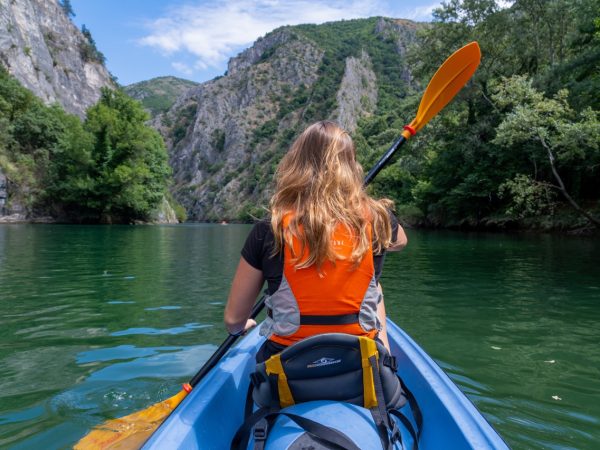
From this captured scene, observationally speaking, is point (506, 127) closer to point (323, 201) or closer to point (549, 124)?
point (549, 124)

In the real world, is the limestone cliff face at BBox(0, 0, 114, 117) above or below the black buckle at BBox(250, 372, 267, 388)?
above

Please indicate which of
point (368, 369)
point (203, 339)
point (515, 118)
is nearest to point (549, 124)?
point (515, 118)

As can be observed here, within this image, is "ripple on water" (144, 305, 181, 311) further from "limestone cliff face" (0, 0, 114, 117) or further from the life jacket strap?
"limestone cliff face" (0, 0, 114, 117)

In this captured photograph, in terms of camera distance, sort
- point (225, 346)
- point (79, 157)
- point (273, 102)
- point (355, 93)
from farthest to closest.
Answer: point (273, 102) → point (355, 93) → point (79, 157) → point (225, 346)

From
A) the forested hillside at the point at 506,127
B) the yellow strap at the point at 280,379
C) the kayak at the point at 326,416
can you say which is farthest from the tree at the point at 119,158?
the yellow strap at the point at 280,379

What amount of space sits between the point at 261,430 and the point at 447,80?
4.00m

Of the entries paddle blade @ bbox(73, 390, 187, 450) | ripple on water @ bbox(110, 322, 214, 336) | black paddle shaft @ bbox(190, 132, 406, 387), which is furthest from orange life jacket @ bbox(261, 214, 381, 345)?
ripple on water @ bbox(110, 322, 214, 336)

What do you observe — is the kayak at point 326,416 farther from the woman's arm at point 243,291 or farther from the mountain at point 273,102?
the mountain at point 273,102

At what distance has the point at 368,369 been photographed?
77.5 inches

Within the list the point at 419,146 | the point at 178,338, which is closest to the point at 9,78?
the point at 419,146

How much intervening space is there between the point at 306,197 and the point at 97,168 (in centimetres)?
4595

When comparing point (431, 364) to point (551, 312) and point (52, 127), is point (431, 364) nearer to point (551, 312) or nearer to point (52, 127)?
point (551, 312)

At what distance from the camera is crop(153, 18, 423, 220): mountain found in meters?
115

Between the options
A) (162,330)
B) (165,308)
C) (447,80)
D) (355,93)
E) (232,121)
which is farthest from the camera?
(232,121)
